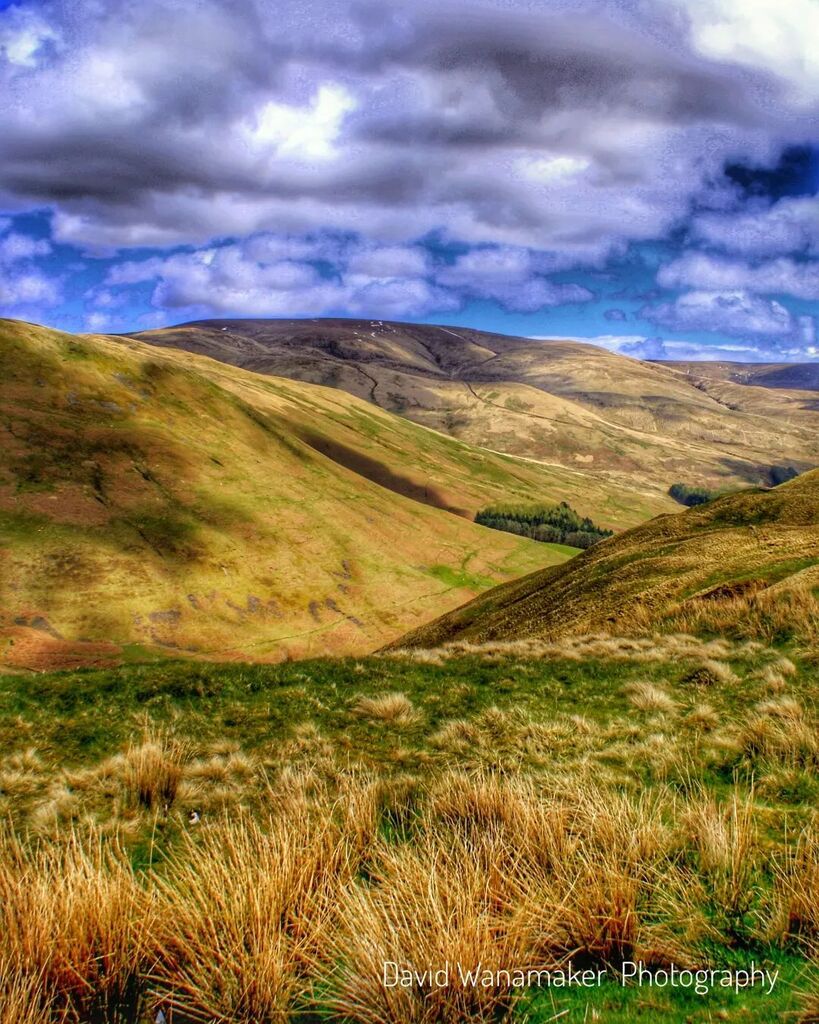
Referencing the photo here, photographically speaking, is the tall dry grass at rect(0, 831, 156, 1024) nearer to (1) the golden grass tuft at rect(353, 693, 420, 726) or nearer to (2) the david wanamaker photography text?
(2) the david wanamaker photography text

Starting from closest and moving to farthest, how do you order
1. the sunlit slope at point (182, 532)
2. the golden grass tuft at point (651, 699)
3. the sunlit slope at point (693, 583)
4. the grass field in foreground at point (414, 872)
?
the grass field in foreground at point (414, 872) < the golden grass tuft at point (651, 699) < the sunlit slope at point (693, 583) < the sunlit slope at point (182, 532)

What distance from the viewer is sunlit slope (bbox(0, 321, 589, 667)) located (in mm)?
105875

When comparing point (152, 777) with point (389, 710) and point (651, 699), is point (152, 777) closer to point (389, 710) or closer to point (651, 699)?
point (389, 710)

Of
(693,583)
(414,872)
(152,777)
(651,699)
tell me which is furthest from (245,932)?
(693,583)

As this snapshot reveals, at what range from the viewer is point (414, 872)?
485 centimetres

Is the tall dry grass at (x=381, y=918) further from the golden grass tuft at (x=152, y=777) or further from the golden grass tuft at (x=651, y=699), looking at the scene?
the golden grass tuft at (x=651, y=699)

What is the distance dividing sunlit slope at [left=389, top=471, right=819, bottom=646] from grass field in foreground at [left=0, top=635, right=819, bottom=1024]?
8764 mm

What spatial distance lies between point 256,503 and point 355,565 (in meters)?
29.4

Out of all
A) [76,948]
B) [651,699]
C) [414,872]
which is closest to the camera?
[76,948]

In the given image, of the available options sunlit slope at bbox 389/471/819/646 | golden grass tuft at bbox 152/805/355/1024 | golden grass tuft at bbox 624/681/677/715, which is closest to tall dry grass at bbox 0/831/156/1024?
golden grass tuft at bbox 152/805/355/1024

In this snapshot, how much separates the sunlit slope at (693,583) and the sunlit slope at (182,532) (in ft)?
255

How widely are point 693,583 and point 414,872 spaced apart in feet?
80.5

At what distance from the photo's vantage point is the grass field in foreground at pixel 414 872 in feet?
13.4

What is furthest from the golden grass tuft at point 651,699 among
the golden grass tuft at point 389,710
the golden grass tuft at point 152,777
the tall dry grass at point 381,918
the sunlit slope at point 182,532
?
the sunlit slope at point 182,532
